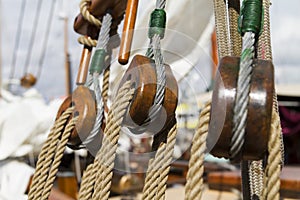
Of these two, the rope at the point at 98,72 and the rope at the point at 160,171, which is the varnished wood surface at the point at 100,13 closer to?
A: the rope at the point at 98,72

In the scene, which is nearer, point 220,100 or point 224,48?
point 220,100

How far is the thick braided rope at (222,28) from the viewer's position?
1.91 ft

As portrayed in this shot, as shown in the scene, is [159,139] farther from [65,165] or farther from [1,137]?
[65,165]

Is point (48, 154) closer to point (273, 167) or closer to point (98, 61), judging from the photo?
point (98, 61)

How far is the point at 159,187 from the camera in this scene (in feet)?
1.47

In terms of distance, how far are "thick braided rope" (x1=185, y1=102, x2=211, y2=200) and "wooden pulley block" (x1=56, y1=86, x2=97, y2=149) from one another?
24cm

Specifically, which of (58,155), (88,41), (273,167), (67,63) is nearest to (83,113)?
(58,155)

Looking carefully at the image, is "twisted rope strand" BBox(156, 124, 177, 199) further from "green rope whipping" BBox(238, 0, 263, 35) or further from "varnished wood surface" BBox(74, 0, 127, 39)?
"varnished wood surface" BBox(74, 0, 127, 39)

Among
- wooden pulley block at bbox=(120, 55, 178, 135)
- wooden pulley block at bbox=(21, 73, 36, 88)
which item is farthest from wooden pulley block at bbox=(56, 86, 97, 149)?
wooden pulley block at bbox=(21, 73, 36, 88)

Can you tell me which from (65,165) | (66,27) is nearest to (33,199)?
(65,165)

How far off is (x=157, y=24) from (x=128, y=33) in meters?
0.08

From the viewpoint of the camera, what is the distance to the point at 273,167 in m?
0.35

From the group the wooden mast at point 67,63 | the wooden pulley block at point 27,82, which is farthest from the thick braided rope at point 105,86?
the wooden mast at point 67,63

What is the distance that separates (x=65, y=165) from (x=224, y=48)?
1.78 meters
